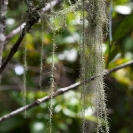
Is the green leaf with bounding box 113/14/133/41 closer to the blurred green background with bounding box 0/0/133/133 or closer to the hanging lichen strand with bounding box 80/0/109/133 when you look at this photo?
the hanging lichen strand with bounding box 80/0/109/133

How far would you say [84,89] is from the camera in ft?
1.89

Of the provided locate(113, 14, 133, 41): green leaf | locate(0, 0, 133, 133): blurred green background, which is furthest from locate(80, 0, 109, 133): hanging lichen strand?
locate(0, 0, 133, 133): blurred green background

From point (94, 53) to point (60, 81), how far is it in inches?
49.2

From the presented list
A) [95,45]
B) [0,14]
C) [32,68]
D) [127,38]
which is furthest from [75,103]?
[95,45]

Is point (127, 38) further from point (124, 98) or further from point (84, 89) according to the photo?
point (84, 89)

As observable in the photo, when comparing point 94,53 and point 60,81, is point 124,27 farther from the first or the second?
point 60,81

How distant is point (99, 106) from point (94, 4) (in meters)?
0.15

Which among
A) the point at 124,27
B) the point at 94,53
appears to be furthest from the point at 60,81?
the point at 94,53

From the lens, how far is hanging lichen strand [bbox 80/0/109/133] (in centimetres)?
58

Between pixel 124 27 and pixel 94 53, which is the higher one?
pixel 124 27

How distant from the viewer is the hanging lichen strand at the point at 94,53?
1.90ft

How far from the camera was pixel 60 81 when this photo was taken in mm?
1852

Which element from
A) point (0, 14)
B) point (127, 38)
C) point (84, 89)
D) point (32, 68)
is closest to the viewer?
point (84, 89)

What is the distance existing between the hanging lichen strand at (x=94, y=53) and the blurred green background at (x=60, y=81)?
2.19 feet
